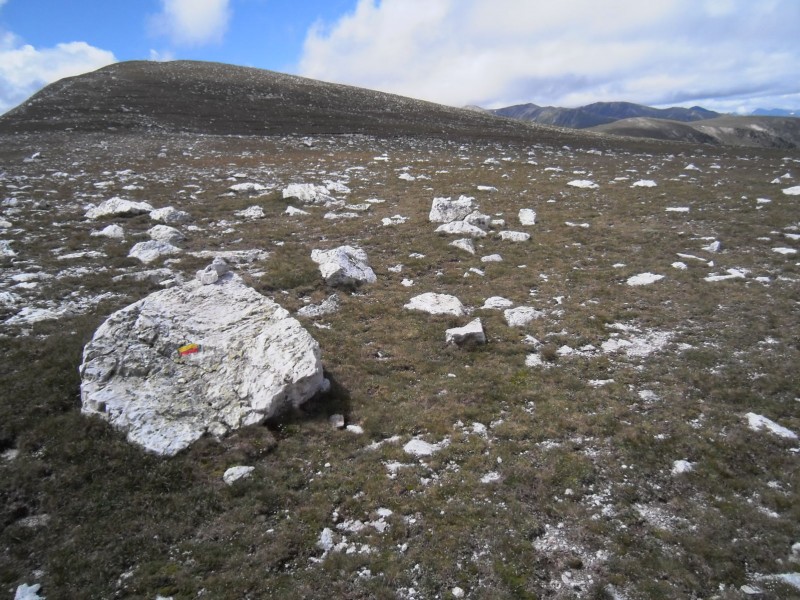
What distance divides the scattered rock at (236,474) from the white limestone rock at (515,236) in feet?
54.9

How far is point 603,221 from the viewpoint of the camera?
23703mm

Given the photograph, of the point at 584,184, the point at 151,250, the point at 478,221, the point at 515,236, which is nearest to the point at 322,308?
the point at 151,250

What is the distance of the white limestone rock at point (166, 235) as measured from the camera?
65.1 ft

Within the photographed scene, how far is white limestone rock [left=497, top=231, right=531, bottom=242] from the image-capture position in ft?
69.0

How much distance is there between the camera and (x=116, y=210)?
22.9 m

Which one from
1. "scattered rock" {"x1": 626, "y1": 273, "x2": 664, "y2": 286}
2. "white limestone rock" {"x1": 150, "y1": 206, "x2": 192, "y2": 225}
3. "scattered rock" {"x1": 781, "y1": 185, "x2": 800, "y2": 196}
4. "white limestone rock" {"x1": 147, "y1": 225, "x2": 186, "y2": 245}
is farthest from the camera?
"scattered rock" {"x1": 781, "y1": 185, "x2": 800, "y2": 196}

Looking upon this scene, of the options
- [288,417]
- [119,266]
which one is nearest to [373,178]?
[119,266]

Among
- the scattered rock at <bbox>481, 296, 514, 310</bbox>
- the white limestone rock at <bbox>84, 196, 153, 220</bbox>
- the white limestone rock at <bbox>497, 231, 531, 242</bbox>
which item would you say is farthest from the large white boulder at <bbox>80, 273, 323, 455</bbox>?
the white limestone rock at <bbox>84, 196, 153, 220</bbox>

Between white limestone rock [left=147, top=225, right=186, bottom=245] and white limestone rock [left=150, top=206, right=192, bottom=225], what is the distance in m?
2.61

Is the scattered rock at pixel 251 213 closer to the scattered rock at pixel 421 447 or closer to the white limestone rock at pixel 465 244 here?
the white limestone rock at pixel 465 244

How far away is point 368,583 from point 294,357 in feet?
16.6

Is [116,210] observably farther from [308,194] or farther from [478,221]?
[478,221]

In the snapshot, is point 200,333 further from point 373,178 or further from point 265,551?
point 373,178

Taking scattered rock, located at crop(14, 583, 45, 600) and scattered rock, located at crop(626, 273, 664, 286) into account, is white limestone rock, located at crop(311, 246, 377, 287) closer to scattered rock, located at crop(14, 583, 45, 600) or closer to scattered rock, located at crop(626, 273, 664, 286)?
scattered rock, located at crop(626, 273, 664, 286)
